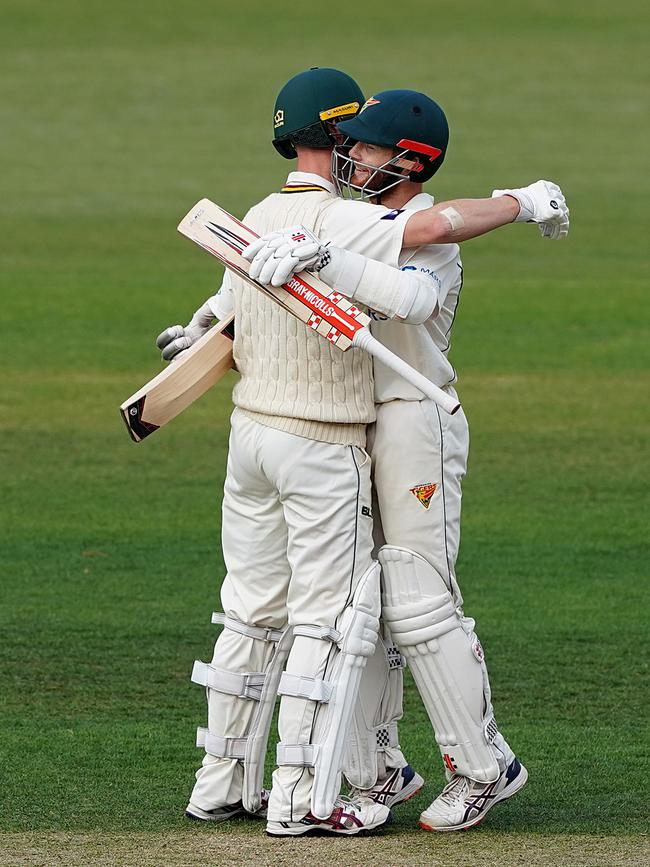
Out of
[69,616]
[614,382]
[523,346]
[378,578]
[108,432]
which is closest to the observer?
[378,578]

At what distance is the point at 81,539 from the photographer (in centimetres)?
848

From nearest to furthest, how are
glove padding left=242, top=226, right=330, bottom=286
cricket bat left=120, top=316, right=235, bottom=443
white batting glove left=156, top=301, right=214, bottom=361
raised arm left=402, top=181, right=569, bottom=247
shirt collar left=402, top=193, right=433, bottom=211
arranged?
glove padding left=242, top=226, right=330, bottom=286
raised arm left=402, top=181, right=569, bottom=247
shirt collar left=402, top=193, right=433, bottom=211
cricket bat left=120, top=316, right=235, bottom=443
white batting glove left=156, top=301, right=214, bottom=361

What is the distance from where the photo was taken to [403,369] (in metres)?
4.37

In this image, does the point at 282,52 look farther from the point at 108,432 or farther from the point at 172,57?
the point at 108,432

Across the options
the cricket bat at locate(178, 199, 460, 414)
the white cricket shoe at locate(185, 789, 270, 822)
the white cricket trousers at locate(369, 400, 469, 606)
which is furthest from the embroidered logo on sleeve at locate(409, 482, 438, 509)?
the white cricket shoe at locate(185, 789, 270, 822)

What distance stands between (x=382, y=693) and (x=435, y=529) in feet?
1.73

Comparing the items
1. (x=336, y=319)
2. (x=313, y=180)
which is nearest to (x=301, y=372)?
(x=336, y=319)

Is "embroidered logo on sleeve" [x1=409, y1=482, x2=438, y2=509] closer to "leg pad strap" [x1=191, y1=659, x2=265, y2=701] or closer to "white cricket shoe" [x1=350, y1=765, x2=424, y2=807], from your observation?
"leg pad strap" [x1=191, y1=659, x2=265, y2=701]

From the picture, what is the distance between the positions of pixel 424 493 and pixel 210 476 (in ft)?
17.6

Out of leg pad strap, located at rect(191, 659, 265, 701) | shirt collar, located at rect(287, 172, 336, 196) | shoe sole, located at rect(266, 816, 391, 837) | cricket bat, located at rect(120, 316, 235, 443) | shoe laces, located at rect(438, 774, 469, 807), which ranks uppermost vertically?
shirt collar, located at rect(287, 172, 336, 196)

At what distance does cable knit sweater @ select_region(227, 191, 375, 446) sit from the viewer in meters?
4.57

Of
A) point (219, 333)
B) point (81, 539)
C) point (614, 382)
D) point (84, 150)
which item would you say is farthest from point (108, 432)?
point (84, 150)

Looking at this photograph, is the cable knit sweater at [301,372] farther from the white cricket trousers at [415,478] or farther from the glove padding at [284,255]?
the glove padding at [284,255]

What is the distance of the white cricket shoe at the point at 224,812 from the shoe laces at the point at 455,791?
0.47 metres
